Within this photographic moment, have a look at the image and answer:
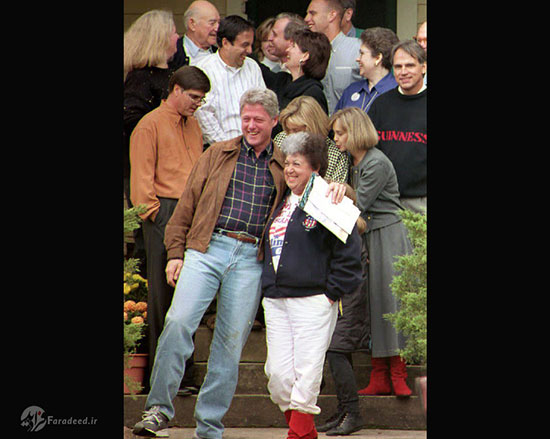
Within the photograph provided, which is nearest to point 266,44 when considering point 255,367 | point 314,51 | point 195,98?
point 314,51

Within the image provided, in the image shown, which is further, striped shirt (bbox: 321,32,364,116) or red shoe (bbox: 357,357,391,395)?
striped shirt (bbox: 321,32,364,116)

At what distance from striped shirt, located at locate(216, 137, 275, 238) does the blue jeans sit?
106mm

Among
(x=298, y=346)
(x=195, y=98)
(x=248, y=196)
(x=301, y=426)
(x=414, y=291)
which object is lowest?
(x=301, y=426)

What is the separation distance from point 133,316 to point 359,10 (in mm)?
3901

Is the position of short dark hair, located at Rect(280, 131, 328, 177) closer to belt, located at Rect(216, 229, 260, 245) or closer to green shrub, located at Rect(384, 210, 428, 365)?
belt, located at Rect(216, 229, 260, 245)

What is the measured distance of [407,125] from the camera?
8.40 metres

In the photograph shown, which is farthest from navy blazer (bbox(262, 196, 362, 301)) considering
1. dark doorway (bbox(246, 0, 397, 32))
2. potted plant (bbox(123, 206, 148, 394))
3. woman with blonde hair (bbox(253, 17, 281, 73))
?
dark doorway (bbox(246, 0, 397, 32))

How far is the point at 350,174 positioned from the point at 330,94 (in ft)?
3.63

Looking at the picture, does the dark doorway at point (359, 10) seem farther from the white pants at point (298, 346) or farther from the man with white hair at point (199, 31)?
the white pants at point (298, 346)

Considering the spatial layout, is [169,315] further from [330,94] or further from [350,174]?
[330,94]

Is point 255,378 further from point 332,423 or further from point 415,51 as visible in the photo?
point 415,51

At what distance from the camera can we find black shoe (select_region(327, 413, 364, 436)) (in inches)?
307

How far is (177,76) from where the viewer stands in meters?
8.08
